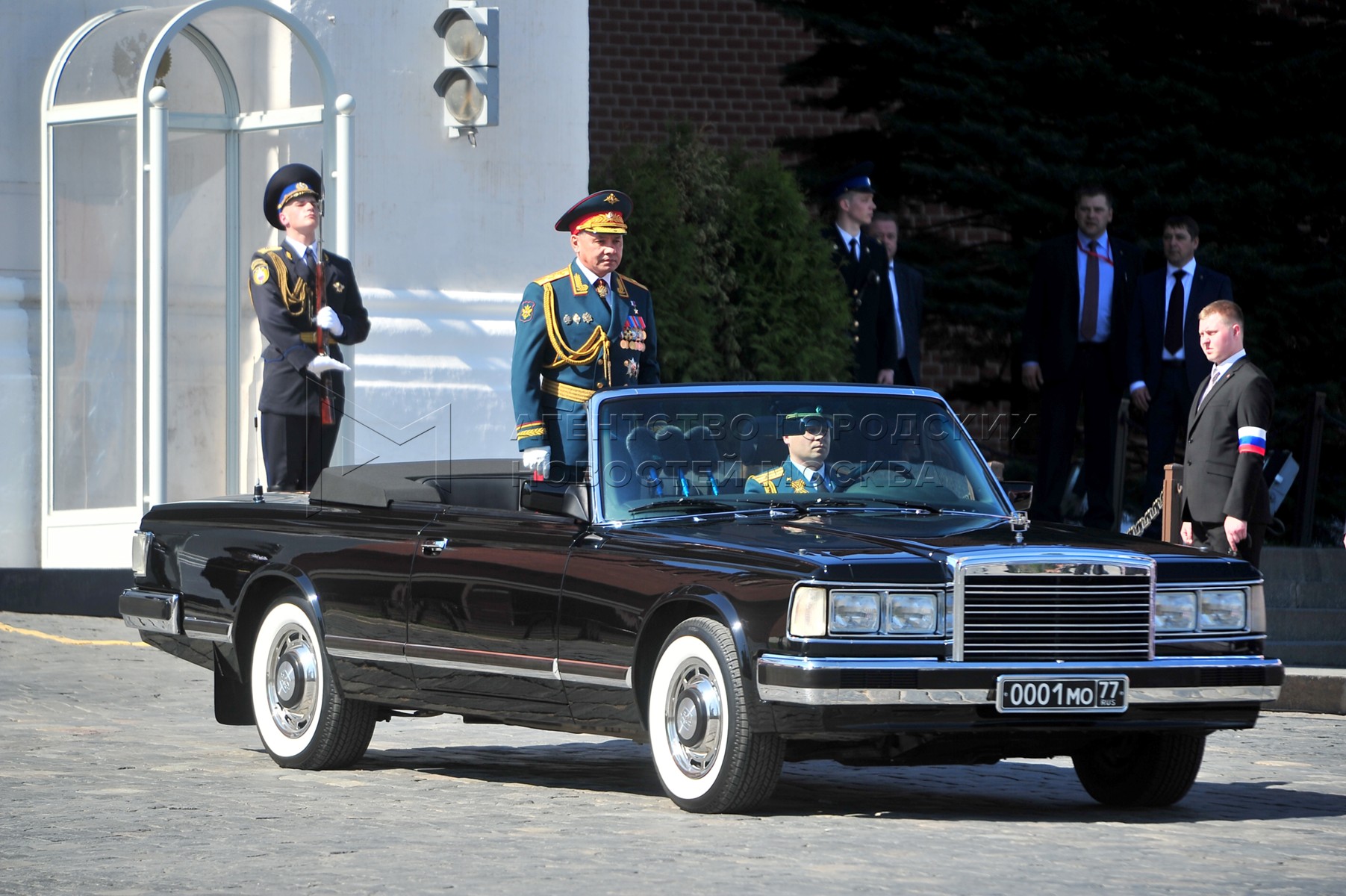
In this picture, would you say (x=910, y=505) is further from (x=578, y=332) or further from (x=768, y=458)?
(x=578, y=332)

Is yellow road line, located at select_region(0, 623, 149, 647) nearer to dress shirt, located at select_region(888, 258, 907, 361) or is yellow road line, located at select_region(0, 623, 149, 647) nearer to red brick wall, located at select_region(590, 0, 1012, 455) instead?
dress shirt, located at select_region(888, 258, 907, 361)

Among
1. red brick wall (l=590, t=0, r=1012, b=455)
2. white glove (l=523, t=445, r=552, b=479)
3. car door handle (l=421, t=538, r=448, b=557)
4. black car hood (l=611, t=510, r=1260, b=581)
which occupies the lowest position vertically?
car door handle (l=421, t=538, r=448, b=557)

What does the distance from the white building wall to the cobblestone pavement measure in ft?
17.2

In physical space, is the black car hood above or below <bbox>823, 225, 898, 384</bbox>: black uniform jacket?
below

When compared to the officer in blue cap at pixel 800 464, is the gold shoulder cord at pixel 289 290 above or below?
above

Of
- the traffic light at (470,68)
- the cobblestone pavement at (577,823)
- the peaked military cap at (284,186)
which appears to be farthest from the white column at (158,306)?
the cobblestone pavement at (577,823)

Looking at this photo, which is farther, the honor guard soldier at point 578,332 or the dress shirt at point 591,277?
the dress shirt at point 591,277

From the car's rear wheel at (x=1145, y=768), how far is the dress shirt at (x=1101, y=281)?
24.1 feet

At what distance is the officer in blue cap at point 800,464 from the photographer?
8477mm

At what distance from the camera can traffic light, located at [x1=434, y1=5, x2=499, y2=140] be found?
16.7m

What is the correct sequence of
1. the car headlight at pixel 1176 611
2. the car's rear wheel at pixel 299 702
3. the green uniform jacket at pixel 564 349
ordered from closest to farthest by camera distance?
the car headlight at pixel 1176 611 → the car's rear wheel at pixel 299 702 → the green uniform jacket at pixel 564 349

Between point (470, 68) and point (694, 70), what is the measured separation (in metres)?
10.3

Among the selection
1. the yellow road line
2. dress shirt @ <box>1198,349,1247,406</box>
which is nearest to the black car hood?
dress shirt @ <box>1198,349,1247,406</box>

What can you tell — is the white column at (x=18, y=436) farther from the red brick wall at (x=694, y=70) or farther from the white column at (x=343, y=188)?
the red brick wall at (x=694, y=70)
